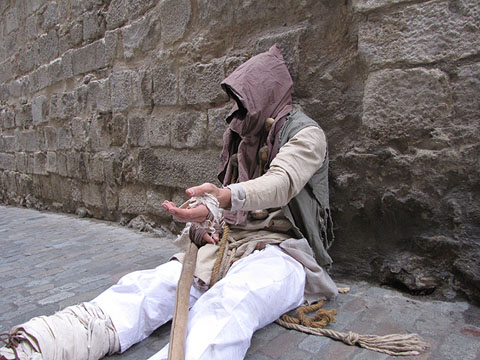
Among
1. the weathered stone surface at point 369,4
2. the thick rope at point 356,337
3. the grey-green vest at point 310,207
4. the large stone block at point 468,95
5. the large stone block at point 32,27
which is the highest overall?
the large stone block at point 32,27

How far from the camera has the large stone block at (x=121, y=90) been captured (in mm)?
3459

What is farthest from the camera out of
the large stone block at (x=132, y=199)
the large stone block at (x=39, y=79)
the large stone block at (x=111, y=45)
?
the large stone block at (x=39, y=79)

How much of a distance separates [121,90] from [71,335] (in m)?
2.61

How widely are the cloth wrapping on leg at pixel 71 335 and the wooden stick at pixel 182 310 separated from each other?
0.28 metres

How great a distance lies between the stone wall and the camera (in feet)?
5.65

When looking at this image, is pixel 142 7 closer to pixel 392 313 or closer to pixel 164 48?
pixel 164 48

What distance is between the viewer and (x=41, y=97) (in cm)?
502

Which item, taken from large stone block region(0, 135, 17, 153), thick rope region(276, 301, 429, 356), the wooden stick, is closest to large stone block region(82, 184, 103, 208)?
large stone block region(0, 135, 17, 153)

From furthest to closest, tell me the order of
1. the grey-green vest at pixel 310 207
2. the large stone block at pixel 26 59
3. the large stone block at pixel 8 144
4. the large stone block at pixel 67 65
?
the large stone block at pixel 8 144
the large stone block at pixel 26 59
the large stone block at pixel 67 65
the grey-green vest at pixel 310 207

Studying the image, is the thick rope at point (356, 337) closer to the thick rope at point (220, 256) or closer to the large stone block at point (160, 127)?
the thick rope at point (220, 256)

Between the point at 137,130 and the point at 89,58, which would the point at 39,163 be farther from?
the point at 137,130

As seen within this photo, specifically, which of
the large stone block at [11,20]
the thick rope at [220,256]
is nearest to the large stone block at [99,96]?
the thick rope at [220,256]

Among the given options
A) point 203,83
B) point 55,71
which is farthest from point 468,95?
point 55,71

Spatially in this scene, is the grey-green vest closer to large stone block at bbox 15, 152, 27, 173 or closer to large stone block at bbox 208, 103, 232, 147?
large stone block at bbox 208, 103, 232, 147
